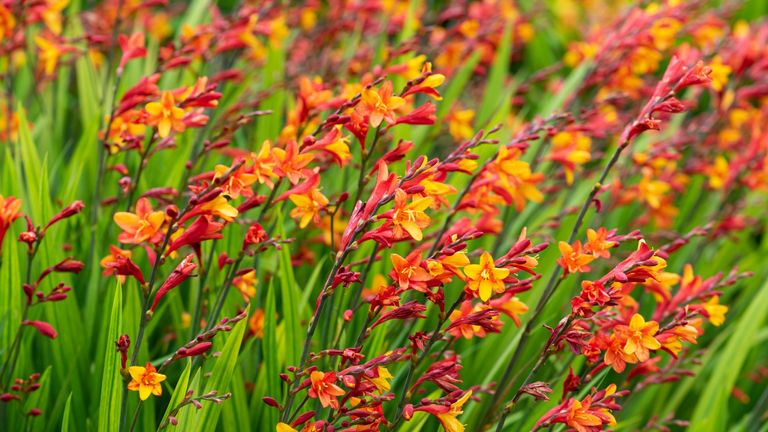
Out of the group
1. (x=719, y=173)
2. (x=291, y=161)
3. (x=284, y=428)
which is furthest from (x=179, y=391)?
(x=719, y=173)

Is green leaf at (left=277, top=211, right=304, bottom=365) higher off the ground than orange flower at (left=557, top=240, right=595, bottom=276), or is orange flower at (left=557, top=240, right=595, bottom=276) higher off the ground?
orange flower at (left=557, top=240, right=595, bottom=276)

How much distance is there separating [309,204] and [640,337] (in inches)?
30.6

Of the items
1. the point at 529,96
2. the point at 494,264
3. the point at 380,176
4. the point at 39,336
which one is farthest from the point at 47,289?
the point at 529,96

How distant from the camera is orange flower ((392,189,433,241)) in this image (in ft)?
5.26

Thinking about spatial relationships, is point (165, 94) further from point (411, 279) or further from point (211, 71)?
point (211, 71)

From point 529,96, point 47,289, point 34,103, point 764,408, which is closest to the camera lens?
point 47,289

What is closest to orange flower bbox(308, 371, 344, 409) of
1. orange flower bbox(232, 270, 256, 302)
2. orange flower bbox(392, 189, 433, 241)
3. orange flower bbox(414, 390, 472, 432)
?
orange flower bbox(414, 390, 472, 432)

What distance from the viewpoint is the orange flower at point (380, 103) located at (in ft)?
6.16

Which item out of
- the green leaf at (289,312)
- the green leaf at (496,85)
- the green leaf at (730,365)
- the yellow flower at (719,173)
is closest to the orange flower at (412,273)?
the green leaf at (289,312)

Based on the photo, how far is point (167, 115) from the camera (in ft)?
6.83

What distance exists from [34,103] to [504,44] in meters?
2.17

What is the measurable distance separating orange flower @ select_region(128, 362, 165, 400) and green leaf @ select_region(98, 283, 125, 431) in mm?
196

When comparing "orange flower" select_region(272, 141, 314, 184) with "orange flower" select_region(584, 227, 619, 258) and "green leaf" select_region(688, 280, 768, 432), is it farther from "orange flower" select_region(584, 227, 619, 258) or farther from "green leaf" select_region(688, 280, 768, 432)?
"green leaf" select_region(688, 280, 768, 432)

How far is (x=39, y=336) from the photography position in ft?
7.66
